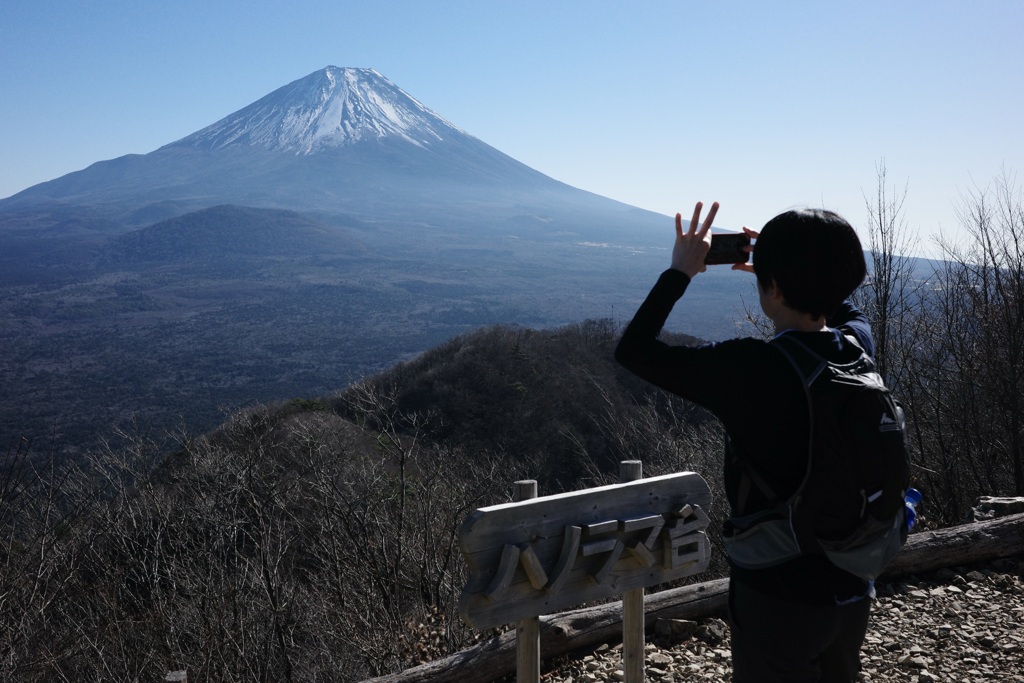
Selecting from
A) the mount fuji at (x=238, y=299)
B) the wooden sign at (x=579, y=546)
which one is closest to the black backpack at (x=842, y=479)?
the wooden sign at (x=579, y=546)

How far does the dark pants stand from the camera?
1818mm

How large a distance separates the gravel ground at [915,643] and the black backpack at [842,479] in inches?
98.6

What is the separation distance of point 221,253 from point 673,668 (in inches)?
6523

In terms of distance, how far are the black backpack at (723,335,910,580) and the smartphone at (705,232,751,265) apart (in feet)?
1.27

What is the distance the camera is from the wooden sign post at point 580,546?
9.07 feet

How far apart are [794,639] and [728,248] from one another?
0.99 metres

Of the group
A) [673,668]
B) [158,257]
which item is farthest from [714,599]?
[158,257]

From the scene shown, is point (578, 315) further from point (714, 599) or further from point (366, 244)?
point (714, 599)

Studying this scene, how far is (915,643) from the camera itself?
4.42 metres

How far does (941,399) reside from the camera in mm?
11188

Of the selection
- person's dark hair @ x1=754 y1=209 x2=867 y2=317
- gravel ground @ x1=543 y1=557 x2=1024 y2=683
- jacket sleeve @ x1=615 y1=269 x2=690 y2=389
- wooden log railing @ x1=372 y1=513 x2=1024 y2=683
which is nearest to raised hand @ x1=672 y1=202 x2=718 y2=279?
jacket sleeve @ x1=615 y1=269 x2=690 y2=389

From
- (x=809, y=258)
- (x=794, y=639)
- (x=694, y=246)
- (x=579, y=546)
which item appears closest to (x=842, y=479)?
(x=794, y=639)

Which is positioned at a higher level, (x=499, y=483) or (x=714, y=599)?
(x=714, y=599)

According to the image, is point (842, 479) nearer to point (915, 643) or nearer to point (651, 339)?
point (651, 339)
